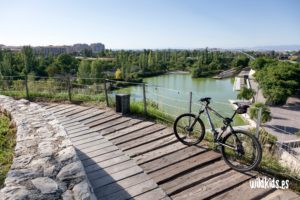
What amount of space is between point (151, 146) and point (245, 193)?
1463 millimetres

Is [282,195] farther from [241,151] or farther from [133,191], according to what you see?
[133,191]

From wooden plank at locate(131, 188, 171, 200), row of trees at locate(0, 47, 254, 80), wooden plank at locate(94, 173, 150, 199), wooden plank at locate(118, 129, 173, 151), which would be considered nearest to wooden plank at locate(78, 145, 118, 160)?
wooden plank at locate(118, 129, 173, 151)

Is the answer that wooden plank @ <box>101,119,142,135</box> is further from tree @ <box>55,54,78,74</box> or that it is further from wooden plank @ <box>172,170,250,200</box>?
tree @ <box>55,54,78,74</box>

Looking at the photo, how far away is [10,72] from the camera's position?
3058cm

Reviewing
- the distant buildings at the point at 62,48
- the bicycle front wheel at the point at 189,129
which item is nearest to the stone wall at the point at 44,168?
the bicycle front wheel at the point at 189,129

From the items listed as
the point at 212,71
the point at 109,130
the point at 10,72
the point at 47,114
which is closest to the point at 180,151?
the point at 109,130

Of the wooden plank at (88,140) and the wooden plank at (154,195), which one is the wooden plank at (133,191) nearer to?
the wooden plank at (154,195)

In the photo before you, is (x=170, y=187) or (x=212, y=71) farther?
(x=212, y=71)

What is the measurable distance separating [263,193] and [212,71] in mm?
53719

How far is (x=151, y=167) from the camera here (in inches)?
113

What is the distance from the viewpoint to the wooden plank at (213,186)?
234 centimetres

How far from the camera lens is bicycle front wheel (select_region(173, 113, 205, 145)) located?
342 centimetres

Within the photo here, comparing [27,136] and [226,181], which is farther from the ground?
[27,136]

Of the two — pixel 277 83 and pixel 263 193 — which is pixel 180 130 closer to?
pixel 263 193
